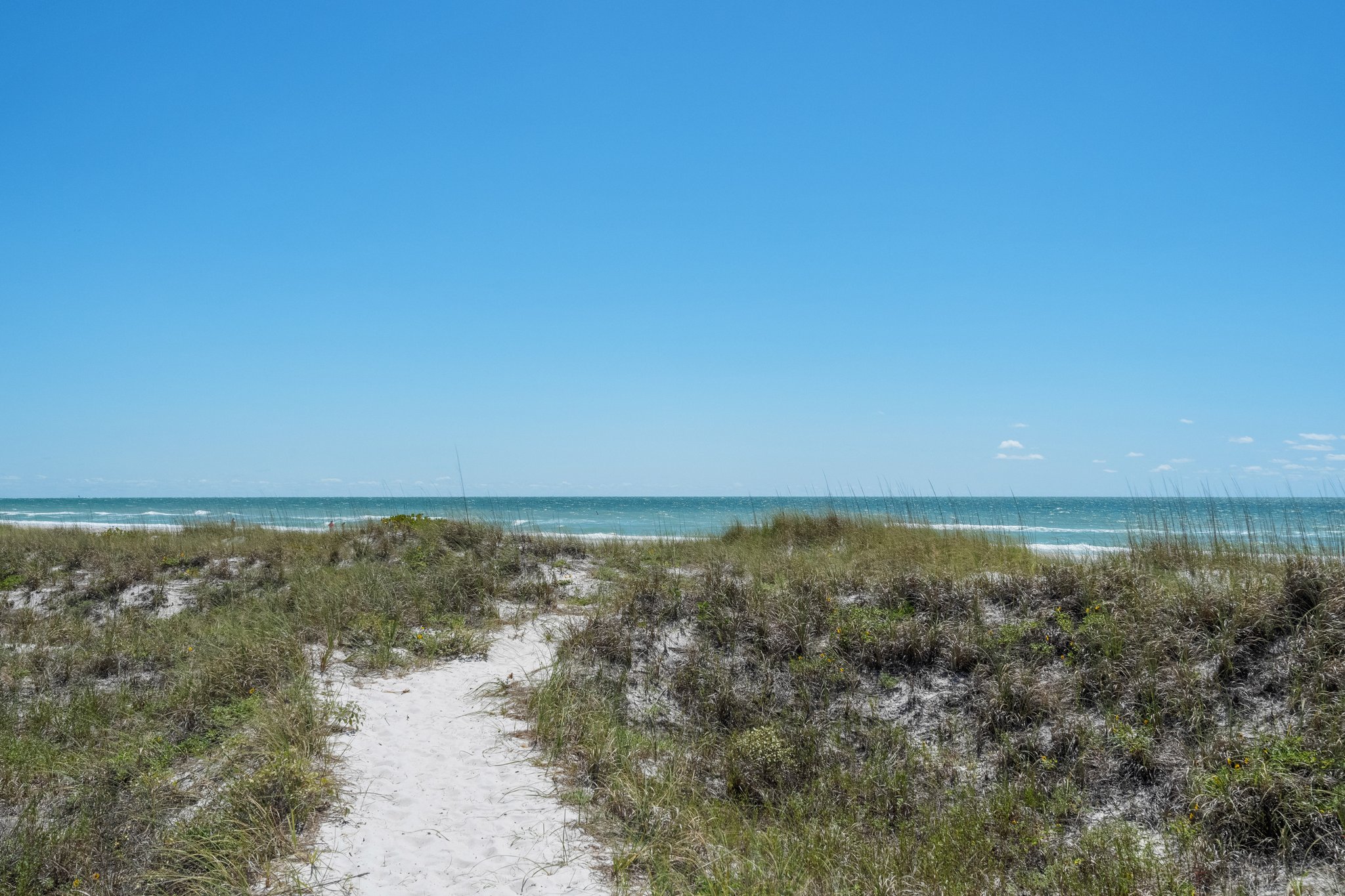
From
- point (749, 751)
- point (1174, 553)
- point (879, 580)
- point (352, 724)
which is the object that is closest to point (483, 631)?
point (352, 724)

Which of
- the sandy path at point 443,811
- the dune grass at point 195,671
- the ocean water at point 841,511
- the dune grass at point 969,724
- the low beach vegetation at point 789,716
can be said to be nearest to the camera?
the sandy path at point 443,811

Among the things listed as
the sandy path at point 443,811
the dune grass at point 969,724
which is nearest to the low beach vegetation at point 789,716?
the dune grass at point 969,724

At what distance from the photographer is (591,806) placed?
5867mm

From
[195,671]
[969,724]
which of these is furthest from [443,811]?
[969,724]

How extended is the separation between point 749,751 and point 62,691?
7.64 metres

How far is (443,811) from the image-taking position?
5.80 meters

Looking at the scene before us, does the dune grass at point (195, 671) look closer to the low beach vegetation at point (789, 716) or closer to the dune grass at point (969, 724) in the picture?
the low beach vegetation at point (789, 716)

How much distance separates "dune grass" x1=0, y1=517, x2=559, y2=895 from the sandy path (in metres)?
0.34

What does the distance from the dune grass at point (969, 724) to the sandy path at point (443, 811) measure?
15.6 inches

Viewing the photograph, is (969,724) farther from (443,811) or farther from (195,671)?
(195,671)

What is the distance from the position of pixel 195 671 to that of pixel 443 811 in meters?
4.11

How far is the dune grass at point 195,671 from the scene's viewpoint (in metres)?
4.98

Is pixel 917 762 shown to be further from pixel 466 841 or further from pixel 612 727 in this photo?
pixel 466 841

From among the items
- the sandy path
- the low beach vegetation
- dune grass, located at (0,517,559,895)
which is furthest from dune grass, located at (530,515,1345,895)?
dune grass, located at (0,517,559,895)
